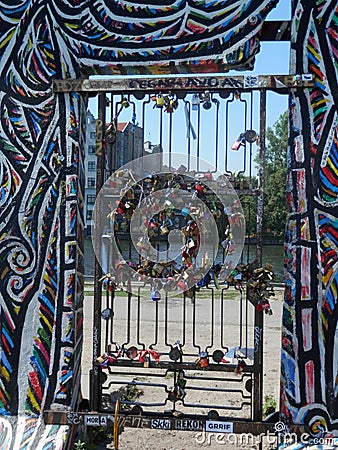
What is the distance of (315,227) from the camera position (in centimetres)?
305

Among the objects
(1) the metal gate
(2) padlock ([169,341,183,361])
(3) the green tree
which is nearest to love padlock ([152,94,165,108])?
(1) the metal gate

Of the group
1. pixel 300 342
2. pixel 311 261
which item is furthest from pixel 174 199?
pixel 300 342

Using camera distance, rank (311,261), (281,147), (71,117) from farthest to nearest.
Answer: (281,147) → (71,117) → (311,261)

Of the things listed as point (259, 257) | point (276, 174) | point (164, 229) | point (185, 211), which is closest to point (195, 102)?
point (185, 211)

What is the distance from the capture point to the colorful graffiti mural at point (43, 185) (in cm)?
322

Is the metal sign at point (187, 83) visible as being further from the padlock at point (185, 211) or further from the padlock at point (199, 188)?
the padlock at point (185, 211)

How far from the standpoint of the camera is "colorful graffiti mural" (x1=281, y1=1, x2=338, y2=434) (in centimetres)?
303

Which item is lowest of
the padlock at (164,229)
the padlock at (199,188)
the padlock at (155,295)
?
the padlock at (155,295)

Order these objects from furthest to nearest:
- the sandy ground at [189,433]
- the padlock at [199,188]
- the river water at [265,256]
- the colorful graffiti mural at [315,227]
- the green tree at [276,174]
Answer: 1. the green tree at [276,174]
2. the river water at [265,256]
3. the sandy ground at [189,433]
4. the padlock at [199,188]
5. the colorful graffiti mural at [315,227]

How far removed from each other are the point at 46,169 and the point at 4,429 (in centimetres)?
153

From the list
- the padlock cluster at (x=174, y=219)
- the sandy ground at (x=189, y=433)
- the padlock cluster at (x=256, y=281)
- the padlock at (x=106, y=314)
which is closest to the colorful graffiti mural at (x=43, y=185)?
the padlock at (x=106, y=314)

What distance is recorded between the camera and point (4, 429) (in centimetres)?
322

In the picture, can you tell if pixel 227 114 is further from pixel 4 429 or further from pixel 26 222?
pixel 4 429
